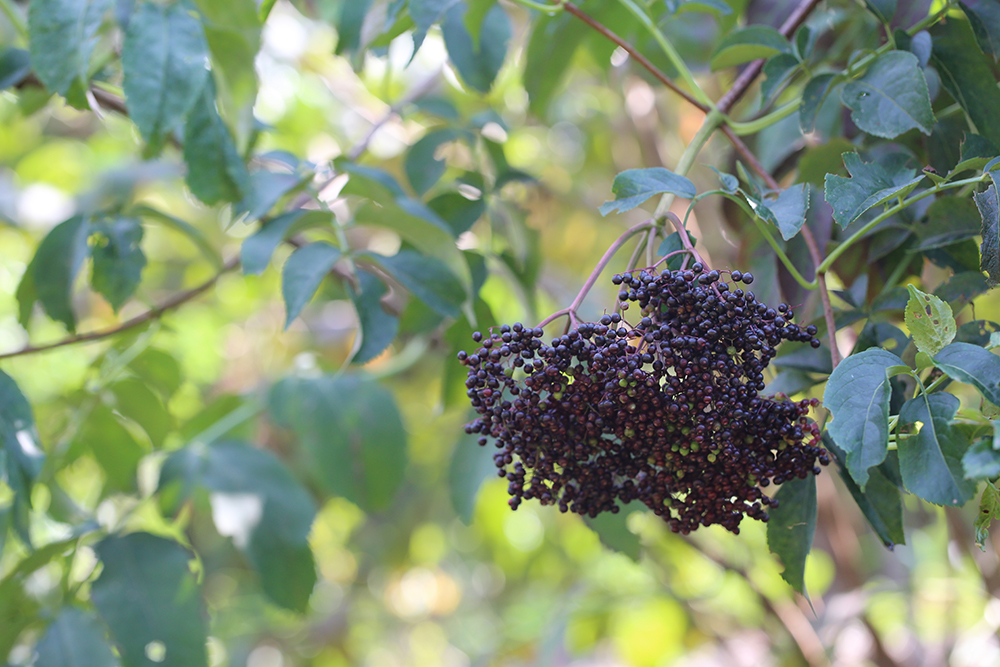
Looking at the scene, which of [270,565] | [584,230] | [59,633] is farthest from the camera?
[584,230]

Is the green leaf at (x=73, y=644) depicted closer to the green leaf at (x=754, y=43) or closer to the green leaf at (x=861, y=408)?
the green leaf at (x=861, y=408)

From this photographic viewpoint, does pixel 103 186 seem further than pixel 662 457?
Yes

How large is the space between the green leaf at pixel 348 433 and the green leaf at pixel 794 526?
2.00 ft

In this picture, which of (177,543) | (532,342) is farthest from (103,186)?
(532,342)

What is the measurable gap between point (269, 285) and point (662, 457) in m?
1.56

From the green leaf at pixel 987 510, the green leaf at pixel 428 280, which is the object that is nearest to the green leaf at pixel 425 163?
the green leaf at pixel 428 280

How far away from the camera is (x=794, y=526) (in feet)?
2.03

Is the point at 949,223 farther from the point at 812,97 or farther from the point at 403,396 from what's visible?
the point at 403,396

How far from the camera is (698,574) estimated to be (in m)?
2.12

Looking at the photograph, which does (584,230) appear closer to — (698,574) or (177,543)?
(698,574)

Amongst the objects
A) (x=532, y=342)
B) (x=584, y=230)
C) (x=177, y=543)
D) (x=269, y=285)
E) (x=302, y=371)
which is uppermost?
(x=532, y=342)

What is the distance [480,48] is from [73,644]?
921 mm

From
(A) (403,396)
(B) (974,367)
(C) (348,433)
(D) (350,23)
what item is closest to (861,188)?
(B) (974,367)

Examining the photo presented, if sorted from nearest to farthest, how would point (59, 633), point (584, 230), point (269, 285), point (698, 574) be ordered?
point (59, 633) < point (269, 285) < point (698, 574) < point (584, 230)
